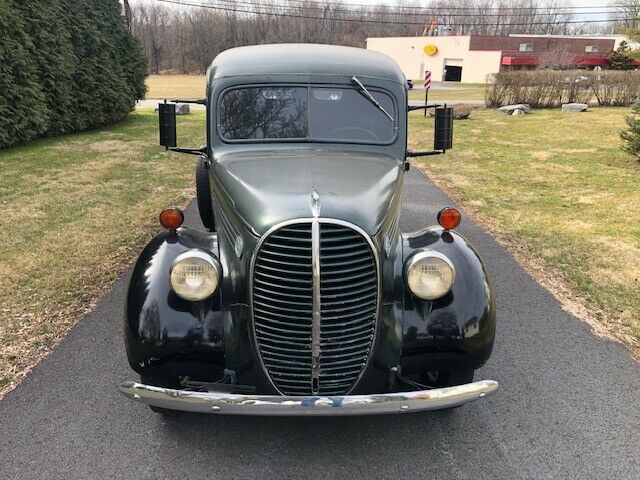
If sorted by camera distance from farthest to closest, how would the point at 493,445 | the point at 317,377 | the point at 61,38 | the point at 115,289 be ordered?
1. the point at 61,38
2. the point at 115,289
3. the point at 493,445
4. the point at 317,377

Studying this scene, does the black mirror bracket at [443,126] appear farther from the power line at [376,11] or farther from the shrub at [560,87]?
the power line at [376,11]

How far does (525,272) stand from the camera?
5.84 meters

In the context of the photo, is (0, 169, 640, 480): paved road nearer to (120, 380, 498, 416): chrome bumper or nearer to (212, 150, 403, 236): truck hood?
(120, 380, 498, 416): chrome bumper

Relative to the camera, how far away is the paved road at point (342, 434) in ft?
9.68

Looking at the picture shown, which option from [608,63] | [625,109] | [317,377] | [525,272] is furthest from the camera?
[608,63]

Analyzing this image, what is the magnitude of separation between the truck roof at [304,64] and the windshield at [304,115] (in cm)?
17

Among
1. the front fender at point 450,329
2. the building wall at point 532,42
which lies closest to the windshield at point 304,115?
the front fender at point 450,329

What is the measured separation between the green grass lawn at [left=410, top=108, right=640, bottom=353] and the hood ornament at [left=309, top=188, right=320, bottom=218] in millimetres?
3153

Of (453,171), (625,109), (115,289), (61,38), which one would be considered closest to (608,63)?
(625,109)

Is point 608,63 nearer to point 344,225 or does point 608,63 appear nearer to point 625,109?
point 625,109

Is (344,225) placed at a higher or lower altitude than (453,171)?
higher

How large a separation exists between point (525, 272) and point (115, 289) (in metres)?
4.31

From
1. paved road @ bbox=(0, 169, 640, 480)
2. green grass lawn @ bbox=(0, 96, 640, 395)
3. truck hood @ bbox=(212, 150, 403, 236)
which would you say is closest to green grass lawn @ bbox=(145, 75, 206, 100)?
green grass lawn @ bbox=(0, 96, 640, 395)

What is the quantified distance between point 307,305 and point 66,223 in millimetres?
5712
